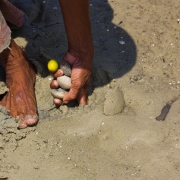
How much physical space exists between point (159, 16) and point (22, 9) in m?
1.04

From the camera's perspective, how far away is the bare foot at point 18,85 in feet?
7.21

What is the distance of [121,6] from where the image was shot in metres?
2.97

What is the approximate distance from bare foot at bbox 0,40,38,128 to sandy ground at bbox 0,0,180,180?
65mm

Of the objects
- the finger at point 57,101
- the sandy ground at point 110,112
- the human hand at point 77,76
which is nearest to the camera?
the sandy ground at point 110,112

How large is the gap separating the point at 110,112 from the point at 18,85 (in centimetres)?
57

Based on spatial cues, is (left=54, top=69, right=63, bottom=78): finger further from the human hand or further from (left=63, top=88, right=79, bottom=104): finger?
(left=63, top=88, right=79, bottom=104): finger

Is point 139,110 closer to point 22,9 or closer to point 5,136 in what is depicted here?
point 5,136

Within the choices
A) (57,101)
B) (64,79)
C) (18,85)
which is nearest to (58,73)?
(64,79)

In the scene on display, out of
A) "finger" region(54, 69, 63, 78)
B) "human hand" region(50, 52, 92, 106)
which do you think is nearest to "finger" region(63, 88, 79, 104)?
"human hand" region(50, 52, 92, 106)

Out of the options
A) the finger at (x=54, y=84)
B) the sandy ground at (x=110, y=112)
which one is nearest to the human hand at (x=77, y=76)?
the finger at (x=54, y=84)

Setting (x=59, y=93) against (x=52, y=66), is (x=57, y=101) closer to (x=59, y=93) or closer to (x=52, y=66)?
(x=59, y=93)

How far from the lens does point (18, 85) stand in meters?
2.28

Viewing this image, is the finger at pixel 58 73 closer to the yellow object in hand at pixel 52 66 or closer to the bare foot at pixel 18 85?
the yellow object in hand at pixel 52 66

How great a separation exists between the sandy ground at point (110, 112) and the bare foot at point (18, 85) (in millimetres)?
65
